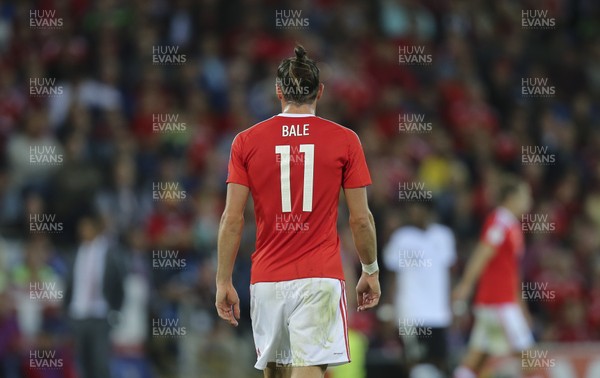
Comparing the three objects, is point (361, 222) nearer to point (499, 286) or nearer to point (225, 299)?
point (225, 299)

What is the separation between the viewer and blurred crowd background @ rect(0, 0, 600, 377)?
1356cm

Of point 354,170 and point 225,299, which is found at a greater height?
point 354,170

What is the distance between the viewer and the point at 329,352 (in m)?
6.27

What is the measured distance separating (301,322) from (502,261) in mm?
6222

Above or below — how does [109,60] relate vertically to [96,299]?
above

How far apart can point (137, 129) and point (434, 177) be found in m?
4.25

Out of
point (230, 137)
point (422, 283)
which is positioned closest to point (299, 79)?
point (422, 283)

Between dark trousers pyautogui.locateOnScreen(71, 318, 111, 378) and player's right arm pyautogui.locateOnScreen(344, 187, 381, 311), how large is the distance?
6.35m

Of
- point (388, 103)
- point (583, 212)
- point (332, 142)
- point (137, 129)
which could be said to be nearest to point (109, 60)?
point (137, 129)

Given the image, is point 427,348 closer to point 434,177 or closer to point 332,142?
point 434,177

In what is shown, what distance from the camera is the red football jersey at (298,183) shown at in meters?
6.34

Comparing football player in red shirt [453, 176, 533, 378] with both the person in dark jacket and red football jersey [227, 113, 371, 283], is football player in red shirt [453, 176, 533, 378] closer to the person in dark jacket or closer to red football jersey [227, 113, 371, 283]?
the person in dark jacket

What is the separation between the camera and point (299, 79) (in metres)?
6.36

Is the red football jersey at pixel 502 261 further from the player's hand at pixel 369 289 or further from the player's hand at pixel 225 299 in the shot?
the player's hand at pixel 225 299
